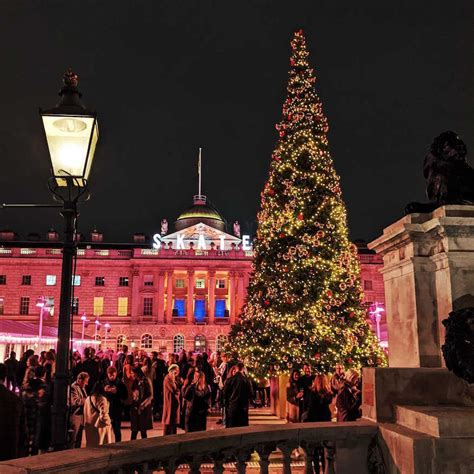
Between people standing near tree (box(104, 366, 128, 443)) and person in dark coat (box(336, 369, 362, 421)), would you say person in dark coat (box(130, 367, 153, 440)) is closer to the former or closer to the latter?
people standing near tree (box(104, 366, 128, 443))

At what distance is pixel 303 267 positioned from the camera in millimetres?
16812

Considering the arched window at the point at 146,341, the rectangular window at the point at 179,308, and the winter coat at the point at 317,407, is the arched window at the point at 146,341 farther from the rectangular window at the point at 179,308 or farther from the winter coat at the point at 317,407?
the winter coat at the point at 317,407

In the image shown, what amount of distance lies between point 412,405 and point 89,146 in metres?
3.91

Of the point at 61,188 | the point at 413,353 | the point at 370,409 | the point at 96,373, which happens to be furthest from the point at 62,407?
the point at 96,373

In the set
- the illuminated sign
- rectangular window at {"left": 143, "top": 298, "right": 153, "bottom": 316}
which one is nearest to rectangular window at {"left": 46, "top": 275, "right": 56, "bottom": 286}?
rectangular window at {"left": 143, "top": 298, "right": 153, "bottom": 316}

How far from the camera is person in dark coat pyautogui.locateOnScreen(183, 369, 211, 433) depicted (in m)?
11.2

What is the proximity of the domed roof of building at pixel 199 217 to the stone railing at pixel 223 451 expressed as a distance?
8016cm

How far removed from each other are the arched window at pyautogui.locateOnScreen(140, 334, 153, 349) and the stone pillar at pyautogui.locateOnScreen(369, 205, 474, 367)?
69.5 m

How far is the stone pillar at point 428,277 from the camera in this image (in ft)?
17.4

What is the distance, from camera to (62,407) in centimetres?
462

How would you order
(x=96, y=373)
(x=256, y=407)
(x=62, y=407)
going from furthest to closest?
1. (x=256, y=407)
2. (x=96, y=373)
3. (x=62, y=407)

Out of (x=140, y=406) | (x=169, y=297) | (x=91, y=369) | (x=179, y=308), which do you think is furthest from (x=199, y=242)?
(x=140, y=406)

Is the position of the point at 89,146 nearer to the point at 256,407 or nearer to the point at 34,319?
the point at 256,407

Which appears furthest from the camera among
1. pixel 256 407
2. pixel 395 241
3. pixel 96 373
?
pixel 256 407
